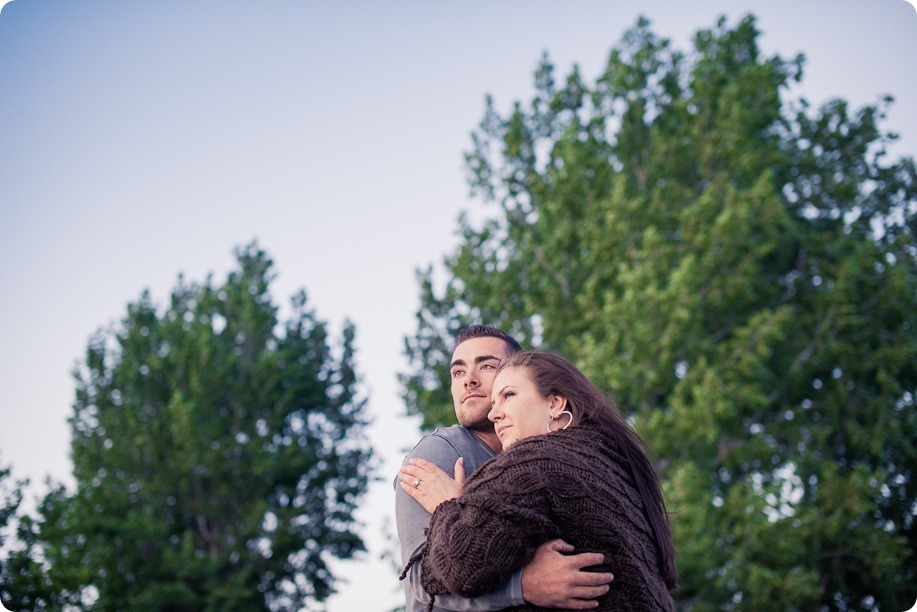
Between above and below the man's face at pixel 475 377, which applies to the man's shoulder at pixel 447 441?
below

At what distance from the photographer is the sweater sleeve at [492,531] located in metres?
2.51

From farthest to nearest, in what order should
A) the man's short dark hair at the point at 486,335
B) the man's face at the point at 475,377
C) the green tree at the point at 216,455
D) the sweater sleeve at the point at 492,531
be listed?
the green tree at the point at 216,455, the man's short dark hair at the point at 486,335, the man's face at the point at 475,377, the sweater sleeve at the point at 492,531

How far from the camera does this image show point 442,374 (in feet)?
60.5

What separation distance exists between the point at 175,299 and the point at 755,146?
634 inches

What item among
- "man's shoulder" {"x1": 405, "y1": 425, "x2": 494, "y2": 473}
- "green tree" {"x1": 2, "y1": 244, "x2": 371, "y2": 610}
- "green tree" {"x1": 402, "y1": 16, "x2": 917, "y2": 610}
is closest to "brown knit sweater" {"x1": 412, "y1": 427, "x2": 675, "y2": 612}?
"man's shoulder" {"x1": 405, "y1": 425, "x2": 494, "y2": 473}

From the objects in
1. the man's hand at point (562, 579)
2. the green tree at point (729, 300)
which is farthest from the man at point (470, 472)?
the green tree at point (729, 300)

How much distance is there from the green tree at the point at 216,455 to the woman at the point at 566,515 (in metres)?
16.3

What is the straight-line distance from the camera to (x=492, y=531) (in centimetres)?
250

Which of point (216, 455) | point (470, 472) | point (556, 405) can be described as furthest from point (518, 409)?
point (216, 455)

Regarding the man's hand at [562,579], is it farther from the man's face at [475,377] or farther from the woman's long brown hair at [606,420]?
the man's face at [475,377]

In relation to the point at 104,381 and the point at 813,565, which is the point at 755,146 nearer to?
the point at 813,565

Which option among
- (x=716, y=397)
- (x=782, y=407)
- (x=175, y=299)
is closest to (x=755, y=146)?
(x=782, y=407)

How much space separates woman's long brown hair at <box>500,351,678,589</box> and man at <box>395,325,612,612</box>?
0.36 m

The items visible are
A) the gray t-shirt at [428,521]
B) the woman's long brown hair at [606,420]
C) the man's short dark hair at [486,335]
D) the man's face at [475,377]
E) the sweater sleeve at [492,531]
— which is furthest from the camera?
the man's short dark hair at [486,335]
